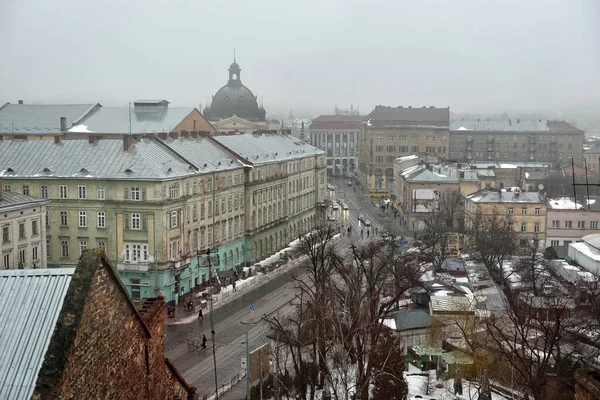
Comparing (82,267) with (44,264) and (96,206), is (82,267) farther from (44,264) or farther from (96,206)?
(96,206)

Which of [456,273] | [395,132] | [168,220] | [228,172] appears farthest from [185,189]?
[395,132]

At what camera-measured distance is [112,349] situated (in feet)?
36.2

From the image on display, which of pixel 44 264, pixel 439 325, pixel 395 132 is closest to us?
pixel 439 325

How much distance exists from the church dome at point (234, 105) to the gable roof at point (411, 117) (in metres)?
27.4

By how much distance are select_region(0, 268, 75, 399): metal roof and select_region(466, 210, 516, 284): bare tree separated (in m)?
43.6

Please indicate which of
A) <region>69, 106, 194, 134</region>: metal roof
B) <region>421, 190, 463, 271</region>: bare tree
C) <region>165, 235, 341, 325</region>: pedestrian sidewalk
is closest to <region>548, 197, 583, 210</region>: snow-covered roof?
<region>421, 190, 463, 271</region>: bare tree

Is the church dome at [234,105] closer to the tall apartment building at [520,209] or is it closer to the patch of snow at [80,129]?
the patch of snow at [80,129]

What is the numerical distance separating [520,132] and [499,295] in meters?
94.9

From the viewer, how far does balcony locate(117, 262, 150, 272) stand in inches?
1849

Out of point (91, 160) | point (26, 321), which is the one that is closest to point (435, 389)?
point (26, 321)

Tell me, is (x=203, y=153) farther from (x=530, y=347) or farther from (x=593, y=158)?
(x=593, y=158)

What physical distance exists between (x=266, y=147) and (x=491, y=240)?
2205 centimetres

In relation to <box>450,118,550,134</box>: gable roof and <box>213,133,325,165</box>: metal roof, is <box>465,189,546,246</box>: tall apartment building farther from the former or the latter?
<box>450,118,550,134</box>: gable roof

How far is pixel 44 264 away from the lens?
145 feet
